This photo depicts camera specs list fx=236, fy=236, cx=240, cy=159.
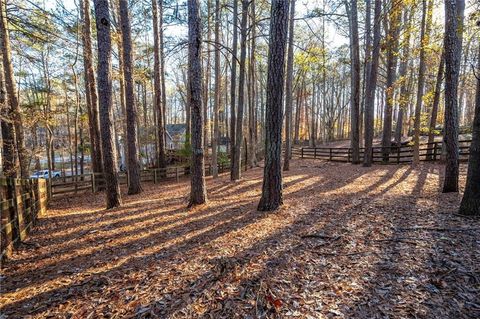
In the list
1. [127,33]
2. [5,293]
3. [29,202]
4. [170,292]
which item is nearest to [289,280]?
[170,292]

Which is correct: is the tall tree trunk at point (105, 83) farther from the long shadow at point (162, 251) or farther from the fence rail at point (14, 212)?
the long shadow at point (162, 251)

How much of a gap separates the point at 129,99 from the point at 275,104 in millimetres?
6653

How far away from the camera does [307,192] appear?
24.7ft

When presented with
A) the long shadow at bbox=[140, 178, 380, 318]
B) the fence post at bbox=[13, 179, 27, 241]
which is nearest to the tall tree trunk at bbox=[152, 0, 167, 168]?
the fence post at bbox=[13, 179, 27, 241]

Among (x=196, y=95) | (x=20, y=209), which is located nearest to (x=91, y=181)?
(x=20, y=209)

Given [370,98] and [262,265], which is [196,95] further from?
[370,98]

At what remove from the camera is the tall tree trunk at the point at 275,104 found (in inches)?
196

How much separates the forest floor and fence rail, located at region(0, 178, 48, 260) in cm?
26

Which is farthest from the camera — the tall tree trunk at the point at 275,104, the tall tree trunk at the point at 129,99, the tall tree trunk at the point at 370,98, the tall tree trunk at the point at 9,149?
the tall tree trunk at the point at 370,98

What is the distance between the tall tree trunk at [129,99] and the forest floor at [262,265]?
436 cm

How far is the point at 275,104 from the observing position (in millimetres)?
5199

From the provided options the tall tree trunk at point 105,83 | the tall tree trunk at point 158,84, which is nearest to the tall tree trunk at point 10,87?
the tall tree trunk at point 105,83

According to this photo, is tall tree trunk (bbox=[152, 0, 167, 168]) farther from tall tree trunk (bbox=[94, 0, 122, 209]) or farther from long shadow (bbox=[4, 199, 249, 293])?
long shadow (bbox=[4, 199, 249, 293])

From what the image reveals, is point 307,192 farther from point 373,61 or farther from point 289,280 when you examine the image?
point 373,61
